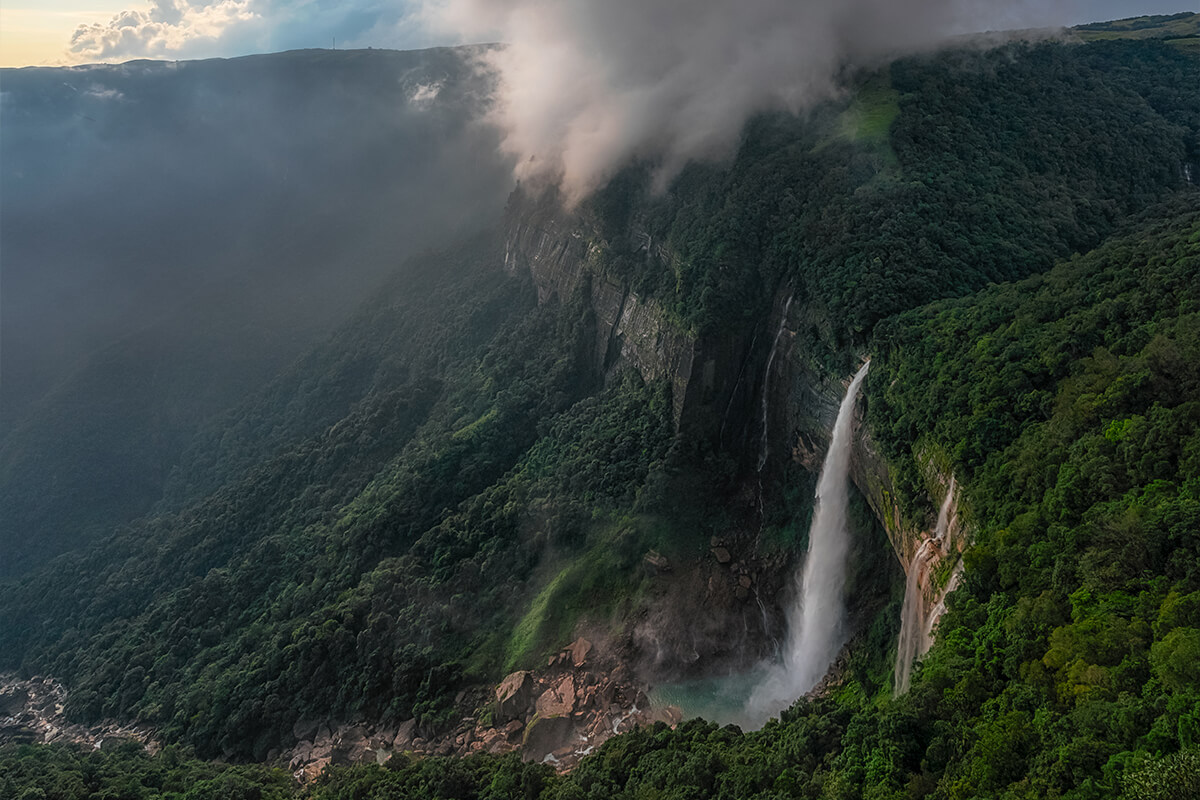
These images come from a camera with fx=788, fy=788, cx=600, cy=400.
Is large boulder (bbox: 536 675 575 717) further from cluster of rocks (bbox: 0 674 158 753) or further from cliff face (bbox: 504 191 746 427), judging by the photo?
cluster of rocks (bbox: 0 674 158 753)

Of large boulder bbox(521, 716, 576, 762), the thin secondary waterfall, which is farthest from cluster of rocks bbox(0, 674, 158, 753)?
the thin secondary waterfall

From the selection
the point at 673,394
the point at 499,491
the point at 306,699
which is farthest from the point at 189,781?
the point at 673,394

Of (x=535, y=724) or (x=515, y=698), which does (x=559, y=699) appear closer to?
(x=535, y=724)

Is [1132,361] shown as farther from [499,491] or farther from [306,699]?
[306,699]

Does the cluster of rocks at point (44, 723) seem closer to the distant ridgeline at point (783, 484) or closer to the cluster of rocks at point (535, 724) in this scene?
the distant ridgeline at point (783, 484)

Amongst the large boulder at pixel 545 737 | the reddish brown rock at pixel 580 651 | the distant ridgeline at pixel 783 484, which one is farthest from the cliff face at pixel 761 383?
the large boulder at pixel 545 737
